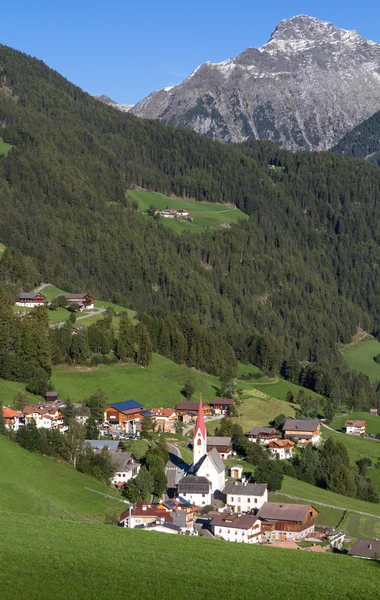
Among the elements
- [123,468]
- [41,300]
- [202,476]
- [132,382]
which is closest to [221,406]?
[132,382]

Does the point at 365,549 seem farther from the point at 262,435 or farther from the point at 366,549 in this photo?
the point at 262,435

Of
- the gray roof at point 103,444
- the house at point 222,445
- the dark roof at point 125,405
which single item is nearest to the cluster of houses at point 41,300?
the dark roof at point 125,405

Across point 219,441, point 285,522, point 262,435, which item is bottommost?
point 285,522

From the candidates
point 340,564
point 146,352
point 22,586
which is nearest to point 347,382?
point 146,352

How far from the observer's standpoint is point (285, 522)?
74312mm

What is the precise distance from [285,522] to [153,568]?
124 ft

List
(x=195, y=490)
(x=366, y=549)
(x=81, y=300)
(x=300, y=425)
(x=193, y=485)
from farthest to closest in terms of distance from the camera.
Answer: (x=81, y=300)
(x=300, y=425)
(x=193, y=485)
(x=195, y=490)
(x=366, y=549)

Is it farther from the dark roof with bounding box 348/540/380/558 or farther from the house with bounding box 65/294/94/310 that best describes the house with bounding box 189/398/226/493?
the house with bounding box 65/294/94/310

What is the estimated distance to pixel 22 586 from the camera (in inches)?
1346

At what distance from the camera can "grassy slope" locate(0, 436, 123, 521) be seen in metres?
61.6

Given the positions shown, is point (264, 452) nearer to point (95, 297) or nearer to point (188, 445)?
point (188, 445)

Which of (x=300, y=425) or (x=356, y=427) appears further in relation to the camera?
(x=356, y=427)

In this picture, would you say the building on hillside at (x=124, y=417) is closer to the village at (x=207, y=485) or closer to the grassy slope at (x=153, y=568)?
the village at (x=207, y=485)

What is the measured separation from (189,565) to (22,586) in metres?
8.19
